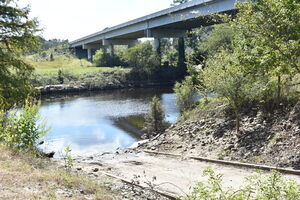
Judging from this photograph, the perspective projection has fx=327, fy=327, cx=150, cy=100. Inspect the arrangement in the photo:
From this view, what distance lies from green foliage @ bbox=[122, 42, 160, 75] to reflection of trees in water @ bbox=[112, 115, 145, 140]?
30784 mm

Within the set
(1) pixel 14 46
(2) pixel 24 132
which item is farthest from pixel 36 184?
(1) pixel 14 46

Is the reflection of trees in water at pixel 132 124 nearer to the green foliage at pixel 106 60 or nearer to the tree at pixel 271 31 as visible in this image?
the tree at pixel 271 31

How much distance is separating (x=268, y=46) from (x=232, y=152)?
5079mm

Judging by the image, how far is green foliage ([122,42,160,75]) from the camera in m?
56.6

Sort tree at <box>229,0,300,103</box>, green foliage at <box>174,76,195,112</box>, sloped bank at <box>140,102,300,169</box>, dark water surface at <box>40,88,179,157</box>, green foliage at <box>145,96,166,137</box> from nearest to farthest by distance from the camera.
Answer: tree at <box>229,0,300,103</box>
sloped bank at <box>140,102,300,169</box>
dark water surface at <box>40,88,179,157</box>
green foliage at <box>145,96,166,137</box>
green foliage at <box>174,76,195,112</box>

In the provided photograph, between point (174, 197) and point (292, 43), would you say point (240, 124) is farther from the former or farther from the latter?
point (174, 197)

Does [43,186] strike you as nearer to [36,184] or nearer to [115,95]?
[36,184]

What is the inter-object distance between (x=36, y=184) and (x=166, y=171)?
5424 millimetres

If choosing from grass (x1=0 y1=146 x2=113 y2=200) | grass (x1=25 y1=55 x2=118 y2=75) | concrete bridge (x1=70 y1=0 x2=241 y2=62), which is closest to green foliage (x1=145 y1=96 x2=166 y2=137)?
concrete bridge (x1=70 y1=0 x2=241 y2=62)

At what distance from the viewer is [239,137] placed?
12852 mm

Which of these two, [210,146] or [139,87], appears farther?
[139,87]

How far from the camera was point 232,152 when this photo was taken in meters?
12.1

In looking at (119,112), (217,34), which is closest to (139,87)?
(217,34)

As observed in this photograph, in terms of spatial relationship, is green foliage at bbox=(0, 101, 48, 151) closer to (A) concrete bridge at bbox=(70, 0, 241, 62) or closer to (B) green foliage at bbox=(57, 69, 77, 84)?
(A) concrete bridge at bbox=(70, 0, 241, 62)
